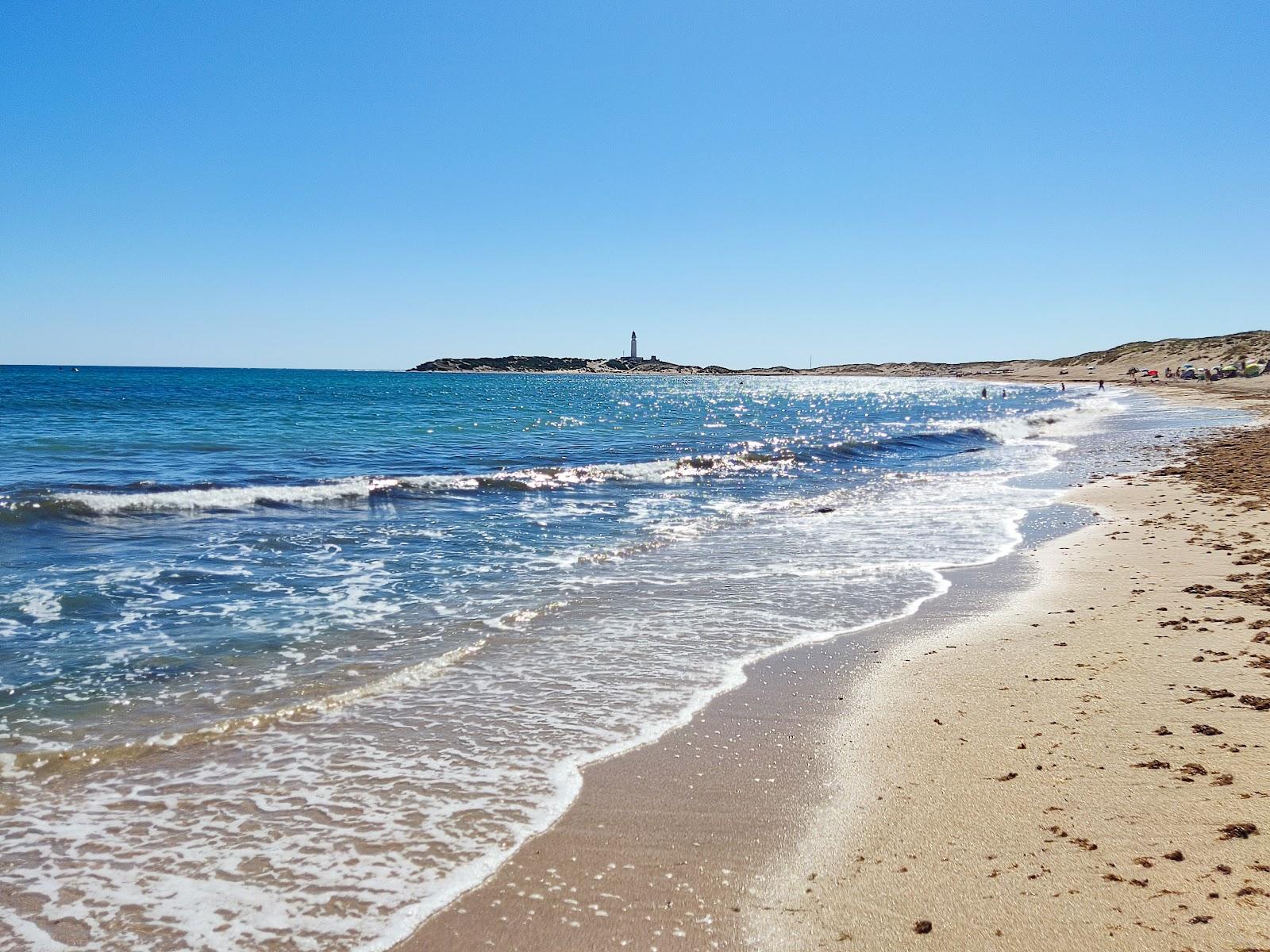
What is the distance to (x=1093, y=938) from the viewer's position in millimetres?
3258

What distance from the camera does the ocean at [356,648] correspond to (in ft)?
13.5

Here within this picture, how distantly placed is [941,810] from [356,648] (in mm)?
5813

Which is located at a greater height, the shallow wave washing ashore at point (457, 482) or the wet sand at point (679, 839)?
the shallow wave washing ashore at point (457, 482)

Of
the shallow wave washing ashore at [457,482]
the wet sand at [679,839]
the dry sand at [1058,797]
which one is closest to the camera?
the dry sand at [1058,797]

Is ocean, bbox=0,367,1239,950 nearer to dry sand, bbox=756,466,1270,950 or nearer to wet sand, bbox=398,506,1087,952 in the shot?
wet sand, bbox=398,506,1087,952

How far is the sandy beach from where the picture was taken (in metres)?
3.49

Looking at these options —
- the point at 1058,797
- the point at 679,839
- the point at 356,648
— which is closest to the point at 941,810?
the point at 1058,797

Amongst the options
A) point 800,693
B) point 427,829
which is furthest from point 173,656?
point 800,693

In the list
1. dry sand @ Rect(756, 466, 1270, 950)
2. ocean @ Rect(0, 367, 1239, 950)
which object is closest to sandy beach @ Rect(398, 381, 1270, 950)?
dry sand @ Rect(756, 466, 1270, 950)

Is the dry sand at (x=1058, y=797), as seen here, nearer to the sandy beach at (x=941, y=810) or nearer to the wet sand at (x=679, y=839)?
the sandy beach at (x=941, y=810)

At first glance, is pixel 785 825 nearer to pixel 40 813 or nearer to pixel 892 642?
pixel 892 642

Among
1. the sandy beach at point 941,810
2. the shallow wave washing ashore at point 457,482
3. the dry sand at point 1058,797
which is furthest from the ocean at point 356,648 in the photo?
the dry sand at point 1058,797

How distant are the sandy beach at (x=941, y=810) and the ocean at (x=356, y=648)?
511mm

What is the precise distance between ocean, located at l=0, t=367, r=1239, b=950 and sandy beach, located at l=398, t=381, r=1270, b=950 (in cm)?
51
